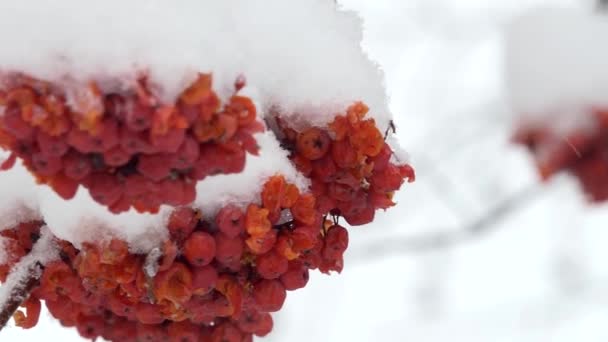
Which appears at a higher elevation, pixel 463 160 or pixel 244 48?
pixel 463 160

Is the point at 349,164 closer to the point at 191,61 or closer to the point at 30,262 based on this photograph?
the point at 191,61

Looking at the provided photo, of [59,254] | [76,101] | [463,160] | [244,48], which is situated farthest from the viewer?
[463,160]

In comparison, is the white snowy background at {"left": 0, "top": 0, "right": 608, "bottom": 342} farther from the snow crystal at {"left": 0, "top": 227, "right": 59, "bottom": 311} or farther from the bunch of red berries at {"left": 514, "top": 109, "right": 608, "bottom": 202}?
the snow crystal at {"left": 0, "top": 227, "right": 59, "bottom": 311}

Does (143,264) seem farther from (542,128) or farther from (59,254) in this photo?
(542,128)

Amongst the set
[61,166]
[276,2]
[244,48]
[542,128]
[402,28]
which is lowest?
[61,166]

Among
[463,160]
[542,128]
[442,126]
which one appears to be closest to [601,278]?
[463,160]
